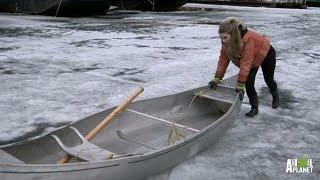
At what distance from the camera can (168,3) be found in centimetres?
2569

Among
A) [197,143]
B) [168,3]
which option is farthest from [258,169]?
[168,3]

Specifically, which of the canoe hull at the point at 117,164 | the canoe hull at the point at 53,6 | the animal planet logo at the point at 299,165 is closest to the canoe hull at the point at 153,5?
the canoe hull at the point at 53,6

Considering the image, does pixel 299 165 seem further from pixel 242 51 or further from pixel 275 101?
pixel 275 101

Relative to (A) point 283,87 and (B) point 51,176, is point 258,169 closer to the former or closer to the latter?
(B) point 51,176

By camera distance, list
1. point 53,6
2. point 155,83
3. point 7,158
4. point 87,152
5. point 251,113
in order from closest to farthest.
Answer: point 7,158, point 87,152, point 251,113, point 155,83, point 53,6

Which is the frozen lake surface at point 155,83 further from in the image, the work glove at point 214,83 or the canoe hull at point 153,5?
the canoe hull at point 153,5

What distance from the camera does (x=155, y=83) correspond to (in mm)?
7180

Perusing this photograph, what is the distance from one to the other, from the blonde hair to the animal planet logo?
1.32 m

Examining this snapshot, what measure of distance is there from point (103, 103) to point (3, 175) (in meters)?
3.25

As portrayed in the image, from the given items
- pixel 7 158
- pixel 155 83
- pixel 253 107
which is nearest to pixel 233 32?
pixel 253 107

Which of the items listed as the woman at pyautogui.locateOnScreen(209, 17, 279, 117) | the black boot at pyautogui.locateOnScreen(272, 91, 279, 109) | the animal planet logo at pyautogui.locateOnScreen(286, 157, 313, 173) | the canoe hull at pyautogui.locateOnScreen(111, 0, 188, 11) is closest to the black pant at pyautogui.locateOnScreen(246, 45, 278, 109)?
the woman at pyautogui.locateOnScreen(209, 17, 279, 117)

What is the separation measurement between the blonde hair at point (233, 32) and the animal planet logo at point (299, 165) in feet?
4.33

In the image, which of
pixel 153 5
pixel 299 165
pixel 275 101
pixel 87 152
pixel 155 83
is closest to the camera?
pixel 87 152

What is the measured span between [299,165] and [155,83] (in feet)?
11.4
